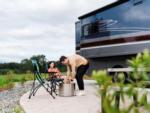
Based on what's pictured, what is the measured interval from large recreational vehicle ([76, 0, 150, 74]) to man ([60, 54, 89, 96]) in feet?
5.00

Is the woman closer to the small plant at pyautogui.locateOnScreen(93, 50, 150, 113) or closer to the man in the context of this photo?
the man

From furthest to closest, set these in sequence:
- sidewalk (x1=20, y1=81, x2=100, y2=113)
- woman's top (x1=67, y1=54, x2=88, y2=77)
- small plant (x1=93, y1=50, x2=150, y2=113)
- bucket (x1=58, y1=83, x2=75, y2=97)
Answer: bucket (x1=58, y1=83, x2=75, y2=97) → woman's top (x1=67, y1=54, x2=88, y2=77) → sidewalk (x1=20, y1=81, x2=100, y2=113) → small plant (x1=93, y1=50, x2=150, y2=113)

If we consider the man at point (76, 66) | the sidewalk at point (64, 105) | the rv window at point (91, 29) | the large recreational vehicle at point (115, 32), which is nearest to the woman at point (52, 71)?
the man at point (76, 66)

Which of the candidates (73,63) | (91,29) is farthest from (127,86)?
(91,29)

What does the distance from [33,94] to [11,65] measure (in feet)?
62.2

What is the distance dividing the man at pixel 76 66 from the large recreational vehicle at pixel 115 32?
152 centimetres

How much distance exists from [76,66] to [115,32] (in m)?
2.51

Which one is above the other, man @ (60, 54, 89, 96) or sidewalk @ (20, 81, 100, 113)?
man @ (60, 54, 89, 96)

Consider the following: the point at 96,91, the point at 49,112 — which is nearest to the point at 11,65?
the point at 49,112

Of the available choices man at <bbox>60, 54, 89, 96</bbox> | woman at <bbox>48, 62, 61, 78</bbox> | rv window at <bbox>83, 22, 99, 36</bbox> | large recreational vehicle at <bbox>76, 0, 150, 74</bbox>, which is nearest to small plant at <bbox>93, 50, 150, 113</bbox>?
man at <bbox>60, 54, 89, 96</bbox>

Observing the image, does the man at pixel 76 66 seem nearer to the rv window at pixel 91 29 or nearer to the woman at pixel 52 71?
the woman at pixel 52 71

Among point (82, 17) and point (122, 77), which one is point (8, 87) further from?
point (122, 77)

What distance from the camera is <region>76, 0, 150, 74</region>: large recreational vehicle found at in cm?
1131

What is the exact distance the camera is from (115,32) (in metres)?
12.8
